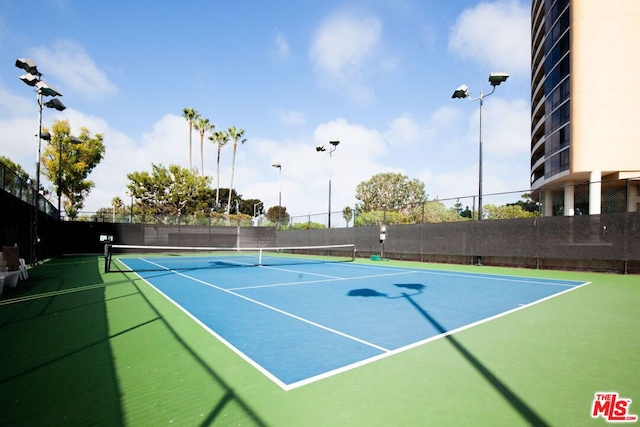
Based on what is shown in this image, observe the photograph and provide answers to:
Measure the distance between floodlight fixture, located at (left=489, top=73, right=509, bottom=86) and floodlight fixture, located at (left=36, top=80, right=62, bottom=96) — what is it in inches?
772

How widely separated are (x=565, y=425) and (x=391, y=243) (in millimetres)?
20013

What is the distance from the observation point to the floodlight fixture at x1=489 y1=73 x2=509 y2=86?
1638 centimetres

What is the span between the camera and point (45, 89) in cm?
1449

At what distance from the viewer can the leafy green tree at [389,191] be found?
65750 millimetres

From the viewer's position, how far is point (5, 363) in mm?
3955

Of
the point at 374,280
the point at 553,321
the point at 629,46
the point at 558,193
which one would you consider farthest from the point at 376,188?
the point at 553,321

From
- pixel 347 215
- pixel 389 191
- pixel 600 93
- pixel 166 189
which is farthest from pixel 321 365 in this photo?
pixel 389 191

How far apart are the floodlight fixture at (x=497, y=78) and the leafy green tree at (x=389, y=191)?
48289 mm

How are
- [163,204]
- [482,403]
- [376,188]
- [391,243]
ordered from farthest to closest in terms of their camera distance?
[376,188], [163,204], [391,243], [482,403]

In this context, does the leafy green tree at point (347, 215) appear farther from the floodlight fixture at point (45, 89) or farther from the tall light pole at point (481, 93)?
the floodlight fixture at point (45, 89)

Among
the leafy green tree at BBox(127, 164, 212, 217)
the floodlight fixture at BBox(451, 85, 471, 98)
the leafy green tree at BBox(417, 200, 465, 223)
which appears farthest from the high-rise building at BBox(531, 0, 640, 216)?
the leafy green tree at BBox(127, 164, 212, 217)

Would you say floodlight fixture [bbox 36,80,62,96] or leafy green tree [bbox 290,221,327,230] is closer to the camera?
floodlight fixture [bbox 36,80,62,96]

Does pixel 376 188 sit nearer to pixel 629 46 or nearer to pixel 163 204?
pixel 163 204

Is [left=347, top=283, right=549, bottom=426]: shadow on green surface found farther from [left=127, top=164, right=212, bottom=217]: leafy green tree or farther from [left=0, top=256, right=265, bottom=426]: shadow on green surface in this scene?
[left=127, top=164, right=212, bottom=217]: leafy green tree
